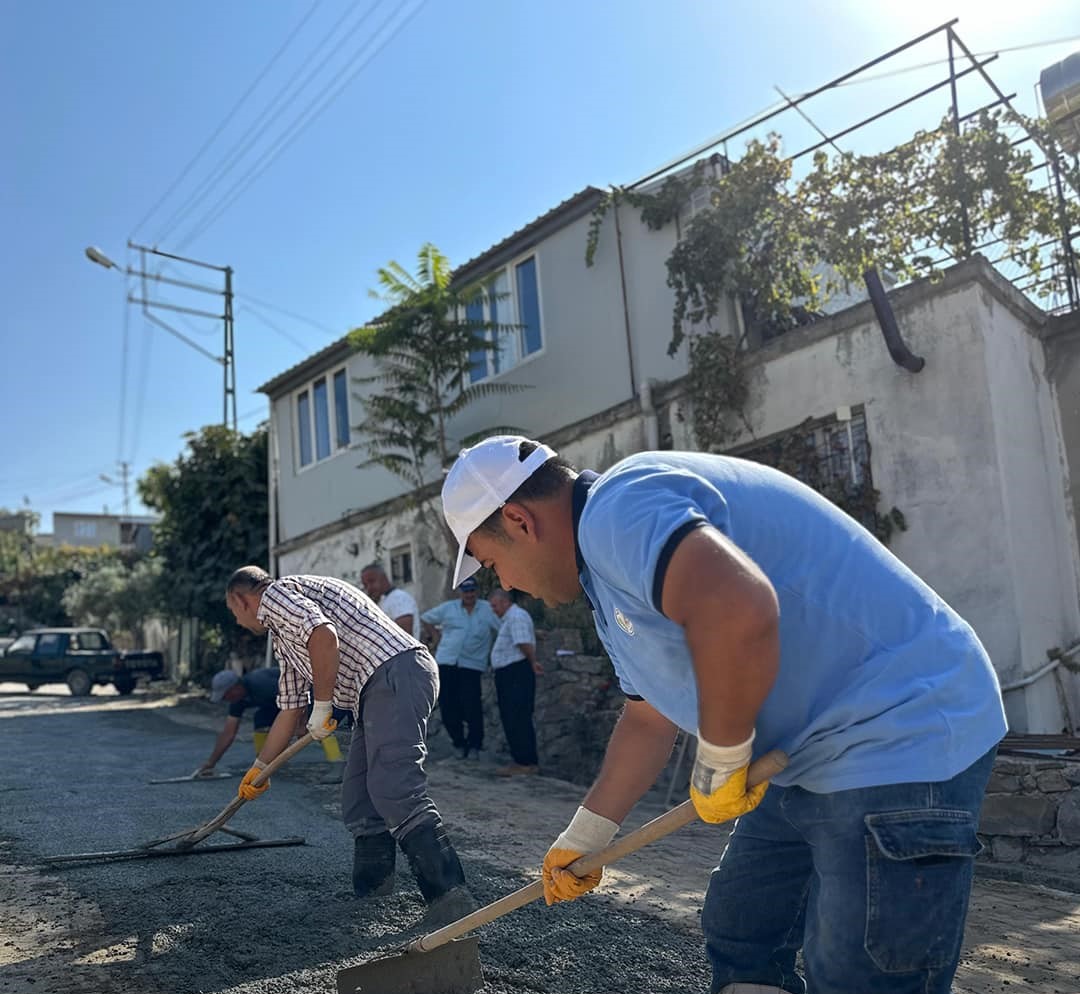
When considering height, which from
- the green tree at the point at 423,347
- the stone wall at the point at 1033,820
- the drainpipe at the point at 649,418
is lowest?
the stone wall at the point at 1033,820

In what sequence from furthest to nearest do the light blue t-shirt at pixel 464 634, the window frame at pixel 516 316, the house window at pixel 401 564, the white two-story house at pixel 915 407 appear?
the house window at pixel 401 564
the window frame at pixel 516 316
the light blue t-shirt at pixel 464 634
the white two-story house at pixel 915 407

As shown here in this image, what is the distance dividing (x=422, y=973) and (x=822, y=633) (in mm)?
1979

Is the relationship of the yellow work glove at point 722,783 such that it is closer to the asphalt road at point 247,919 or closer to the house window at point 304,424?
the asphalt road at point 247,919

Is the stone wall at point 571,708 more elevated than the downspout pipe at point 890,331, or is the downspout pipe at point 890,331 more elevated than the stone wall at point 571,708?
the downspout pipe at point 890,331

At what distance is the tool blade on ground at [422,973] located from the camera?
317cm

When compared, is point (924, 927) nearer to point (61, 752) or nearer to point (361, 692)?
point (361, 692)

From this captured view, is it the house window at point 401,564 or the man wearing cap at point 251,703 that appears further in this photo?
the house window at point 401,564

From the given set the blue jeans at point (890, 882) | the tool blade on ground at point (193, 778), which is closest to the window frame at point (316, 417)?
the tool blade on ground at point (193, 778)

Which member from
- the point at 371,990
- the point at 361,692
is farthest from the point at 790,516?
the point at 361,692

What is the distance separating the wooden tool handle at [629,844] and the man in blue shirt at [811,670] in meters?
0.06

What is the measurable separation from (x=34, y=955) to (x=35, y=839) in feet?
7.44

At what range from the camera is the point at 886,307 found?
27.1 feet

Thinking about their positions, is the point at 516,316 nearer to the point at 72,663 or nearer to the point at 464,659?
the point at 464,659

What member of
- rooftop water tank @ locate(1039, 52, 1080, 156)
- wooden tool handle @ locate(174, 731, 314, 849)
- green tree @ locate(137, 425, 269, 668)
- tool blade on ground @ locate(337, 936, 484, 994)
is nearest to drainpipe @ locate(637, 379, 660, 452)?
rooftop water tank @ locate(1039, 52, 1080, 156)
